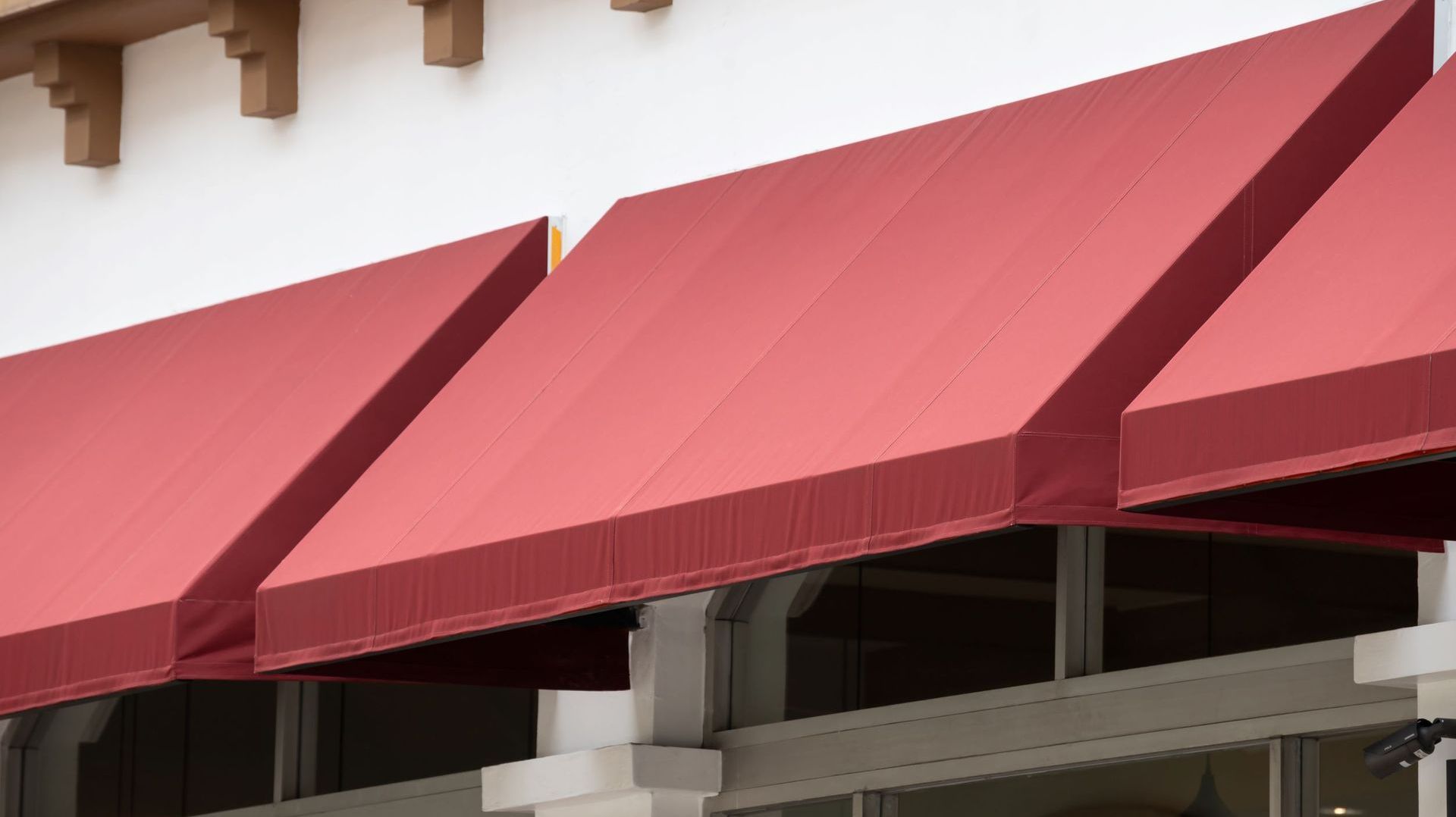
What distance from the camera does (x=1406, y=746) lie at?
664cm

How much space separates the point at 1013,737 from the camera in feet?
27.6

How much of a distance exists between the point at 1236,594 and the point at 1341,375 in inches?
71.3

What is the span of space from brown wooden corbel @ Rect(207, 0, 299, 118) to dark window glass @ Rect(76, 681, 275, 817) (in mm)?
2511

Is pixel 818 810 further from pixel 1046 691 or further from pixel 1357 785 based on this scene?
pixel 1357 785

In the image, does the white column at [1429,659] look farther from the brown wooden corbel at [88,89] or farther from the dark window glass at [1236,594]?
the brown wooden corbel at [88,89]

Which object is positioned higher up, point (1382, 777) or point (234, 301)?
point (234, 301)

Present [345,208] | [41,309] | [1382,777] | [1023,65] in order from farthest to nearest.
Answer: [41,309] < [345,208] < [1023,65] < [1382,777]

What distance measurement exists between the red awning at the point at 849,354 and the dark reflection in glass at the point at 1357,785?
44.4 inches

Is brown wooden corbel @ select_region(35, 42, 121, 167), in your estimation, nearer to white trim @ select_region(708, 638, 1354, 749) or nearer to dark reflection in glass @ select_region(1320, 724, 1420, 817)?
white trim @ select_region(708, 638, 1354, 749)

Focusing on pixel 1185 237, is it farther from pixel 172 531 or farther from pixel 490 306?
pixel 172 531

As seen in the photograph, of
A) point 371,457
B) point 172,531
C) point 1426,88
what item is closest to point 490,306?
point 371,457

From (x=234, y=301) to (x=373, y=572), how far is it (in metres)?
3.14

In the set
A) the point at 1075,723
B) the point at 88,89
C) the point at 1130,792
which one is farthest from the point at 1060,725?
the point at 88,89

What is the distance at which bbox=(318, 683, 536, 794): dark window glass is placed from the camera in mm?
10406
